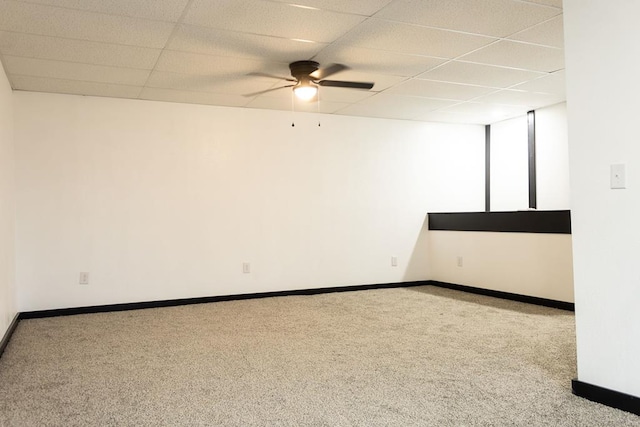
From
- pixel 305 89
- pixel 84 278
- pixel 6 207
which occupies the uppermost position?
pixel 305 89

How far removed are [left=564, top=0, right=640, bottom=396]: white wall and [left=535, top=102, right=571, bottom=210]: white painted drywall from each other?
3432 mm

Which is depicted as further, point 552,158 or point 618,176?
point 552,158

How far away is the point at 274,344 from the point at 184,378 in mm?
851

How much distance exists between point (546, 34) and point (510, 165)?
125 inches

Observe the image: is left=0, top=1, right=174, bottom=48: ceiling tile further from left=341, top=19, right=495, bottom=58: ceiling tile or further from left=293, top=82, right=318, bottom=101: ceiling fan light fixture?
left=341, top=19, right=495, bottom=58: ceiling tile

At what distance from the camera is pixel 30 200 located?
4.78 metres

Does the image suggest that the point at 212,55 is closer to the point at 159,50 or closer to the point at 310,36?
the point at 159,50

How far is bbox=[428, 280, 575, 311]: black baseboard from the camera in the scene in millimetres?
4791

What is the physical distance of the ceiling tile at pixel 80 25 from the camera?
299cm

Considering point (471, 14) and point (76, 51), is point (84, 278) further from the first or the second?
point (471, 14)

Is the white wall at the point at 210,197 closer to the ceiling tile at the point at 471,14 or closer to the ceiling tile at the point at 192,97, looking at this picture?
the ceiling tile at the point at 192,97

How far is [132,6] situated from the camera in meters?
2.95

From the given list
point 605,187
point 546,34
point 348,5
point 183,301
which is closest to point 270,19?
point 348,5

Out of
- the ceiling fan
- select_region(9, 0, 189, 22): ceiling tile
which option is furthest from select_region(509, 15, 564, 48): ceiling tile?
select_region(9, 0, 189, 22): ceiling tile
